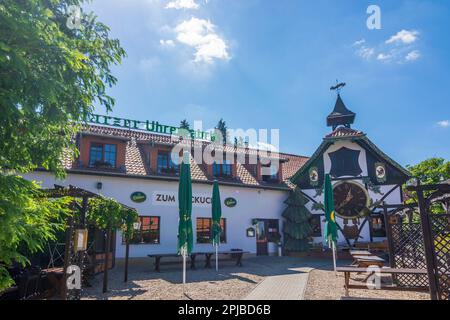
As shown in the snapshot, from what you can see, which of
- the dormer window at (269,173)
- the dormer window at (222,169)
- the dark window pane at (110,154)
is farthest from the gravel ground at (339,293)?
the dark window pane at (110,154)

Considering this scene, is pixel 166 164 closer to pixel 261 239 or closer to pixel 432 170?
pixel 261 239

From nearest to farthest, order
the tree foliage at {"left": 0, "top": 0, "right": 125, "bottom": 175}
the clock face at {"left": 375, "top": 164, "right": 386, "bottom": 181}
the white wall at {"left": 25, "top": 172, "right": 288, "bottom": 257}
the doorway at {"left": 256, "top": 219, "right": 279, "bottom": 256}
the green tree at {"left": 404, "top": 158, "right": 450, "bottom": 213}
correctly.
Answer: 1. the tree foliage at {"left": 0, "top": 0, "right": 125, "bottom": 175}
2. the white wall at {"left": 25, "top": 172, "right": 288, "bottom": 257}
3. the clock face at {"left": 375, "top": 164, "right": 386, "bottom": 181}
4. the doorway at {"left": 256, "top": 219, "right": 279, "bottom": 256}
5. the green tree at {"left": 404, "top": 158, "right": 450, "bottom": 213}

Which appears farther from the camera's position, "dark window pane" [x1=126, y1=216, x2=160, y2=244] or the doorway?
the doorway

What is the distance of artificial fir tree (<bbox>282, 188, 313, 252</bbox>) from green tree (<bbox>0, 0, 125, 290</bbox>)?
16496 mm

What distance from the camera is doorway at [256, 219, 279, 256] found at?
1928 centimetres

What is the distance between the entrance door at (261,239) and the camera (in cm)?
1923

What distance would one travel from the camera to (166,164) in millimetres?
17094

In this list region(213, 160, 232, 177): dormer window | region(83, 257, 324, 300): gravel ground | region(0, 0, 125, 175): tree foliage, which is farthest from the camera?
region(213, 160, 232, 177): dormer window

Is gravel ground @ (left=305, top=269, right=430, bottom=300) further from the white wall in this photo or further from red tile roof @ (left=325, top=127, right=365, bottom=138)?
red tile roof @ (left=325, top=127, right=365, bottom=138)

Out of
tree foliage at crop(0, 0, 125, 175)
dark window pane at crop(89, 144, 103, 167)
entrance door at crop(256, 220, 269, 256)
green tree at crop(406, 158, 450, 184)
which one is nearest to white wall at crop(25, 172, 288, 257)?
entrance door at crop(256, 220, 269, 256)

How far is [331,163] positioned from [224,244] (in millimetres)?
8719

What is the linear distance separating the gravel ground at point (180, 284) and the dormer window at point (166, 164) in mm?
4983

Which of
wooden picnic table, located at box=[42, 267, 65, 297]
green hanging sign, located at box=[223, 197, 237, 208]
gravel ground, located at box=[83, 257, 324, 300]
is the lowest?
gravel ground, located at box=[83, 257, 324, 300]

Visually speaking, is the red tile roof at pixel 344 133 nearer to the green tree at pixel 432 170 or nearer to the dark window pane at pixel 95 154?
the green tree at pixel 432 170
